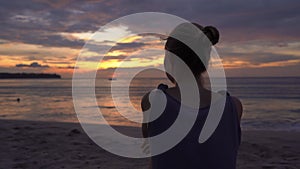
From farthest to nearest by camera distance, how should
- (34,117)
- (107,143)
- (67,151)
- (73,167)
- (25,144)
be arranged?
(34,117), (107,143), (25,144), (67,151), (73,167)

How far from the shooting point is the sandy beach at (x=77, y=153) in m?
6.13

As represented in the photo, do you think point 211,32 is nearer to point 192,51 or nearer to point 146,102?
point 192,51

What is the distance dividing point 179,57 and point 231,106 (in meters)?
0.34

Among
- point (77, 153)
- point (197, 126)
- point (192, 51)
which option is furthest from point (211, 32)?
point (77, 153)

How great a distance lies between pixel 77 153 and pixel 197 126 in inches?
229

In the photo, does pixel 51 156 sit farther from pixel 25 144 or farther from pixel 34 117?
pixel 34 117

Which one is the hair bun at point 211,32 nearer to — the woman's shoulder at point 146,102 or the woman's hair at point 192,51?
the woman's hair at point 192,51

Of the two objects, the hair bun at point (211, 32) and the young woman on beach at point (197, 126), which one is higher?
the hair bun at point (211, 32)

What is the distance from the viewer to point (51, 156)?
6598 millimetres

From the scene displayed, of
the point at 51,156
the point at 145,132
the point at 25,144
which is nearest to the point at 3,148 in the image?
the point at 25,144

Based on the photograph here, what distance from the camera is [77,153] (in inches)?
271

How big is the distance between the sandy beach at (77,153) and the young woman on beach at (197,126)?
464 centimetres

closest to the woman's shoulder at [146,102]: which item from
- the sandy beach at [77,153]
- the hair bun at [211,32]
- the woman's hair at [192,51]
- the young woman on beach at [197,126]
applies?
the young woman on beach at [197,126]

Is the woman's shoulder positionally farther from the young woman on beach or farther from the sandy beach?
the sandy beach
